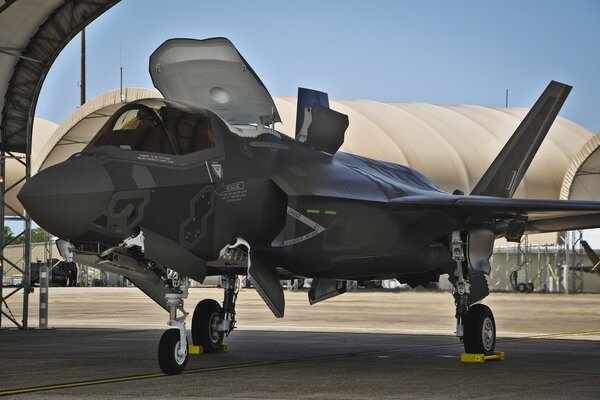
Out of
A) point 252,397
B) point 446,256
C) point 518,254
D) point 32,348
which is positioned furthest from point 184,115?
point 518,254

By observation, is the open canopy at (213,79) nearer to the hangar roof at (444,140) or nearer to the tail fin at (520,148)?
the tail fin at (520,148)

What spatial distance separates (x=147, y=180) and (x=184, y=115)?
1.15 m

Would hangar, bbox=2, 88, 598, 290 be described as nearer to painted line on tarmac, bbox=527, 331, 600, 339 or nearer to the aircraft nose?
painted line on tarmac, bbox=527, 331, 600, 339

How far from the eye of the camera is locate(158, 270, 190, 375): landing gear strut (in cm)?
1110

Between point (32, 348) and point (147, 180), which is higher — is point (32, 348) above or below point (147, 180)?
below

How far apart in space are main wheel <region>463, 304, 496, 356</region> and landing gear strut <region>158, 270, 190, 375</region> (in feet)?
14.6

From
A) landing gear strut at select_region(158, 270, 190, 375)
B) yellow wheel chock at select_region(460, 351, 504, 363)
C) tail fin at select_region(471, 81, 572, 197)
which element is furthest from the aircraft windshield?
tail fin at select_region(471, 81, 572, 197)

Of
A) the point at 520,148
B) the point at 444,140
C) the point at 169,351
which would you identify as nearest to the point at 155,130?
the point at 169,351

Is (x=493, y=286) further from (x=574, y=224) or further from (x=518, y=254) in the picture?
(x=574, y=224)

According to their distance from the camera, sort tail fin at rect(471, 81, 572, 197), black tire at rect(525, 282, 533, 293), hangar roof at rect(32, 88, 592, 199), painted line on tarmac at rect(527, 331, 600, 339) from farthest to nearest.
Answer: hangar roof at rect(32, 88, 592, 199) → black tire at rect(525, 282, 533, 293) → painted line on tarmac at rect(527, 331, 600, 339) → tail fin at rect(471, 81, 572, 197)

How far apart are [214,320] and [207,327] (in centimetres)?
21

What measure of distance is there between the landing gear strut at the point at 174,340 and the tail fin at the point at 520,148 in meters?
7.41

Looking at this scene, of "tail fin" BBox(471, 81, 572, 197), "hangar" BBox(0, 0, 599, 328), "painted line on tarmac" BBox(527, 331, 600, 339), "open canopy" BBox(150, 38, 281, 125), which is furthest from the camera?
"hangar" BBox(0, 0, 599, 328)

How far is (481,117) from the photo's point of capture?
264 feet
